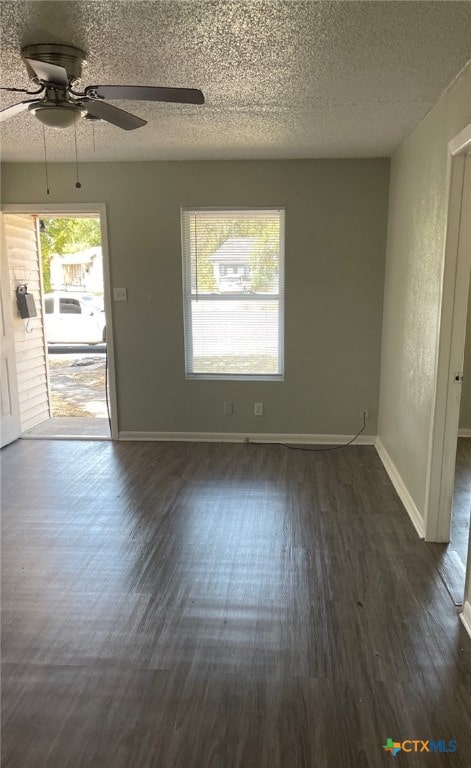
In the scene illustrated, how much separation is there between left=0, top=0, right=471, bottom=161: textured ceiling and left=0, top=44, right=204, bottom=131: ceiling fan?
8cm

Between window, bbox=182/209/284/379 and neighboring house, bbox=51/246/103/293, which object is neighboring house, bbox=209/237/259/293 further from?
neighboring house, bbox=51/246/103/293

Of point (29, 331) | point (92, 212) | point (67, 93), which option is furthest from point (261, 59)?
point (29, 331)

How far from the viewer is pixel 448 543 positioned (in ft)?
9.41

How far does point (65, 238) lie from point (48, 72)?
9422 mm

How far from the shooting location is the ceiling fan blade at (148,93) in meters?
2.04

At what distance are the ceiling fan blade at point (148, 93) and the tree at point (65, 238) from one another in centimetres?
902

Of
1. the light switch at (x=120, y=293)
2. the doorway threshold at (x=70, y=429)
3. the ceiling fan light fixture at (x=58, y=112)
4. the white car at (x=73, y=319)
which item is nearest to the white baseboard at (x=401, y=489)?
the doorway threshold at (x=70, y=429)

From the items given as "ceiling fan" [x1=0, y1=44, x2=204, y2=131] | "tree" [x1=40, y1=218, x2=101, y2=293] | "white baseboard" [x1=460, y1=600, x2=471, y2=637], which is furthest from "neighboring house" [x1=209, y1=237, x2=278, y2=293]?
"tree" [x1=40, y1=218, x2=101, y2=293]

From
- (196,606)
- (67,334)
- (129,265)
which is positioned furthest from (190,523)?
(67,334)

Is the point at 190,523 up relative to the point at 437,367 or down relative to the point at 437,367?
down

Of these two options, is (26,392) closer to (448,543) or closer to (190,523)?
(190,523)

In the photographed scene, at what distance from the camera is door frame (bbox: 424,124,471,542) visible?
2.55m

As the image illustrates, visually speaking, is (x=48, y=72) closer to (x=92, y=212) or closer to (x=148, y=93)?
(x=148, y=93)

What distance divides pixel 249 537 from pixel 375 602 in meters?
0.84
